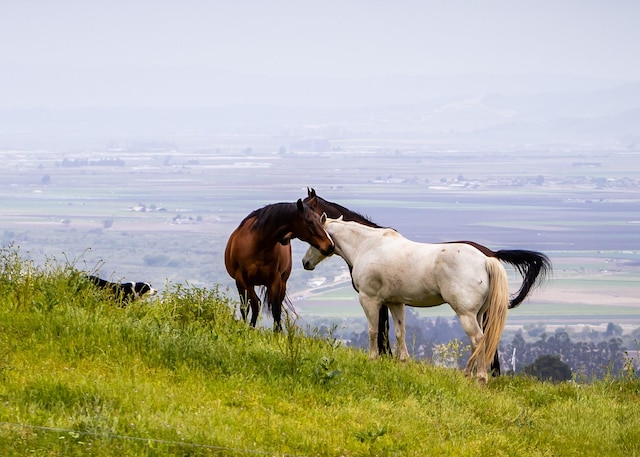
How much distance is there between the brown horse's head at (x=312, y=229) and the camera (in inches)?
517

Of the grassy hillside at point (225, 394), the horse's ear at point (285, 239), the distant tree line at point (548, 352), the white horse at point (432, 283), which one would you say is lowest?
the distant tree line at point (548, 352)

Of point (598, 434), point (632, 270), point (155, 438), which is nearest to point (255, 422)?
point (155, 438)

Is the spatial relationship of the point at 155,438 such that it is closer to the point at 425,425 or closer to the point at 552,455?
the point at 425,425

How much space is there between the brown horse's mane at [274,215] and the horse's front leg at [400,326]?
6.50ft

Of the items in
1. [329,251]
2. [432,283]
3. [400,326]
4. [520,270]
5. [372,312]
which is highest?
[329,251]

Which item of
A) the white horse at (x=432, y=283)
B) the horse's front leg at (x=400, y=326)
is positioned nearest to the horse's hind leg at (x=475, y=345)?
the white horse at (x=432, y=283)

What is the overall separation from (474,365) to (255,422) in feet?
13.4

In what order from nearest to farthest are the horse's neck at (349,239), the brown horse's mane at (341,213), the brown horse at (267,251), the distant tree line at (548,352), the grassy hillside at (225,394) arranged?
the grassy hillside at (225,394), the horse's neck at (349,239), the distant tree line at (548,352), the brown horse at (267,251), the brown horse's mane at (341,213)

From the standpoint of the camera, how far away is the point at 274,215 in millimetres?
13992

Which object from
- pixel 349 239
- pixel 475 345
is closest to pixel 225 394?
pixel 475 345

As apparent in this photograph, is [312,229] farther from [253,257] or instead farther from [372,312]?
[372,312]

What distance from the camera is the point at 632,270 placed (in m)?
177

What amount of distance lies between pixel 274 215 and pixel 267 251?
1.95 ft

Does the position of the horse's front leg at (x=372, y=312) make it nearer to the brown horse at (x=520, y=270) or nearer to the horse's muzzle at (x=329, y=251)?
the brown horse at (x=520, y=270)
